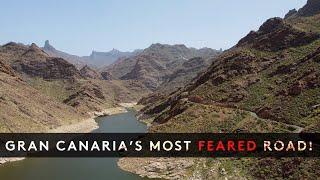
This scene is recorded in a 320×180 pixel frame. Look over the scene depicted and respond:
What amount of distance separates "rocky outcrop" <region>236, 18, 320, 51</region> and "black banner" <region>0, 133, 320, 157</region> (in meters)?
47.4

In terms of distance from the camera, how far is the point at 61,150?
110 meters

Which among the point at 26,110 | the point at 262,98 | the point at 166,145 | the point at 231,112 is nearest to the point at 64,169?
the point at 166,145

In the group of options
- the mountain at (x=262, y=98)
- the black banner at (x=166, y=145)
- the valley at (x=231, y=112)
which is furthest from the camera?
the valley at (x=231, y=112)

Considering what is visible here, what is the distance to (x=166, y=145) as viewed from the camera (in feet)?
314

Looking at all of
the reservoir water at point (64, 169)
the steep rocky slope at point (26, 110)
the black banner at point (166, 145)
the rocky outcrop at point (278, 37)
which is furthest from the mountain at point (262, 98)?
the steep rocky slope at point (26, 110)

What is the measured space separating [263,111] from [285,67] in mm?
22896

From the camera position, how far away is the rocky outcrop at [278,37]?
5094 inches

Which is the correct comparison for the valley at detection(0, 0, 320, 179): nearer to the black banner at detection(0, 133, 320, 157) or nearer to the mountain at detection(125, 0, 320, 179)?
the mountain at detection(125, 0, 320, 179)

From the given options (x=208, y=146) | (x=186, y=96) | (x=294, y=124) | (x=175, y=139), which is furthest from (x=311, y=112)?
(x=186, y=96)

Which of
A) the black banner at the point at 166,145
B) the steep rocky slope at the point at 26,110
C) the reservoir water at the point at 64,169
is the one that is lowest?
the reservoir water at the point at 64,169

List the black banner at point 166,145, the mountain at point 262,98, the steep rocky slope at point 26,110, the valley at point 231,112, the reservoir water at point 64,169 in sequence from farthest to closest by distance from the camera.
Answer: the steep rocky slope at point 26,110
the reservoir water at point 64,169
the valley at point 231,112
the black banner at point 166,145
the mountain at point 262,98

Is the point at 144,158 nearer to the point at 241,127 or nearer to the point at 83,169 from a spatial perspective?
the point at 83,169

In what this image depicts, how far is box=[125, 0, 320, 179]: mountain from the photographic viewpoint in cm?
7356

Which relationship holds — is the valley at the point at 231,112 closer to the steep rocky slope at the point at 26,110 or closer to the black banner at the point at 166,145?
the steep rocky slope at the point at 26,110
